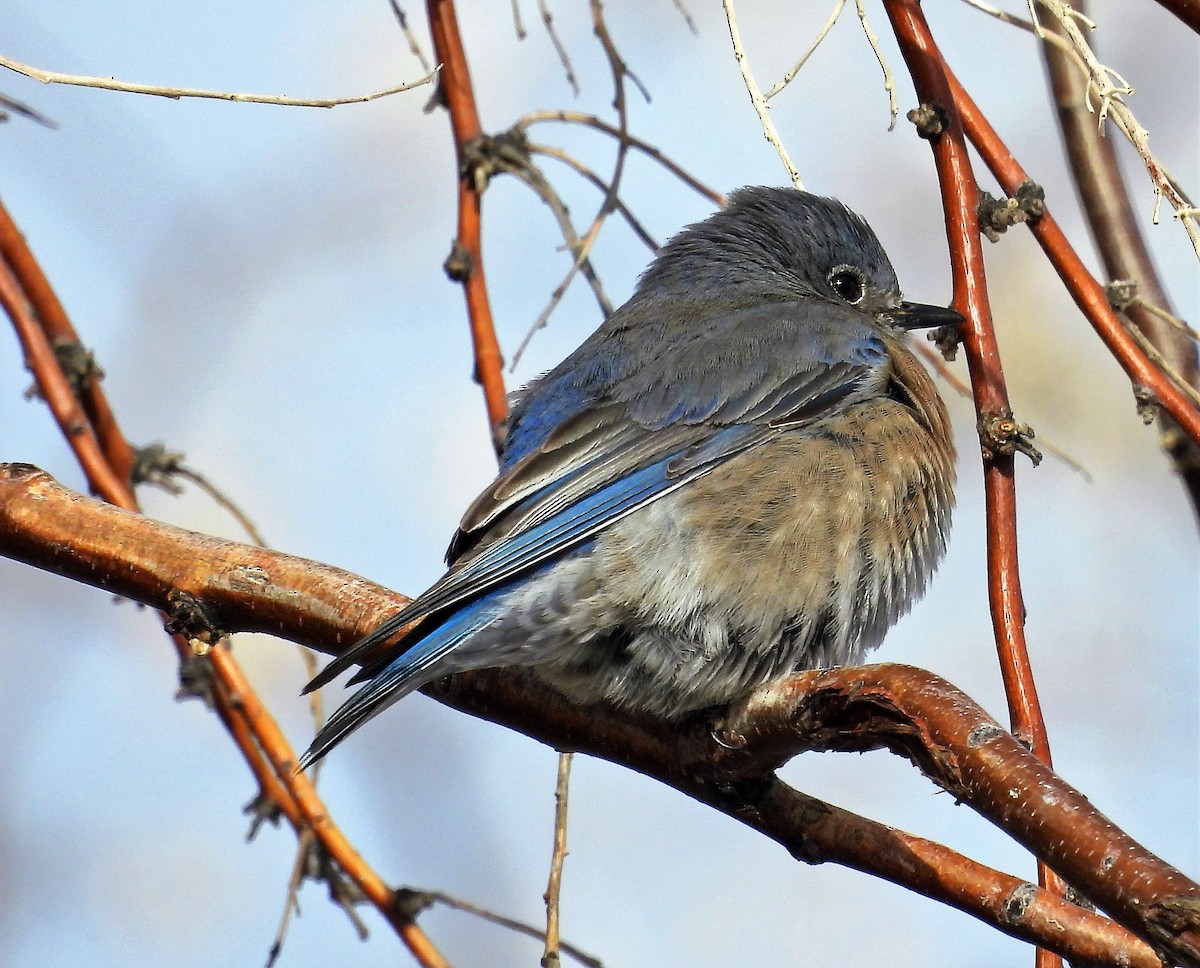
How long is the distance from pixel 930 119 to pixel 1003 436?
2.13 ft

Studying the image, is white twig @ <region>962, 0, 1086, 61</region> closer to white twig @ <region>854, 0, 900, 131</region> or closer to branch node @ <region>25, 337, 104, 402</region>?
white twig @ <region>854, 0, 900, 131</region>

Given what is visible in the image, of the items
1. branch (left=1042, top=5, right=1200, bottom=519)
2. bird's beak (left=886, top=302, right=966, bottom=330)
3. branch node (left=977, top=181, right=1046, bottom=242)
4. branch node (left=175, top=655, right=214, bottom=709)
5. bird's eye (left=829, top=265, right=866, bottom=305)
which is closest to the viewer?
branch node (left=977, top=181, right=1046, bottom=242)

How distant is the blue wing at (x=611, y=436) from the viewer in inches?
114

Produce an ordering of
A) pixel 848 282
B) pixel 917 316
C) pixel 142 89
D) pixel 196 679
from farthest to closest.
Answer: pixel 848 282 < pixel 917 316 < pixel 196 679 < pixel 142 89

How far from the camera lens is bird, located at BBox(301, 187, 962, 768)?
3066 mm

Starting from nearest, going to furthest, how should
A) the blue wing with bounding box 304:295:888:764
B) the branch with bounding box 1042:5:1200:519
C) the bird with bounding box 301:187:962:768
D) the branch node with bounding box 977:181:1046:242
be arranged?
the branch node with bounding box 977:181:1046:242
the blue wing with bounding box 304:295:888:764
the bird with bounding box 301:187:962:768
the branch with bounding box 1042:5:1200:519

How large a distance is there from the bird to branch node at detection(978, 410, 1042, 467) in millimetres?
572

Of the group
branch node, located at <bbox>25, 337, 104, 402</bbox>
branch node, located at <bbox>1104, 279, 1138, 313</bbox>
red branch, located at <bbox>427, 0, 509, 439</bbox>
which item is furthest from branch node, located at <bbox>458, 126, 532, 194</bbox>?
branch node, located at <bbox>1104, 279, 1138, 313</bbox>

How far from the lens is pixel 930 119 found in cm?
280

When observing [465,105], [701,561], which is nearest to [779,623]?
[701,561]

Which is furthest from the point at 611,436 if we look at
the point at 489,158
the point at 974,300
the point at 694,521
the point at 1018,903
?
the point at 1018,903

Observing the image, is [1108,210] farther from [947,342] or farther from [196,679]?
[196,679]

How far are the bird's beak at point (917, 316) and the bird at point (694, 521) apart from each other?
1 cm

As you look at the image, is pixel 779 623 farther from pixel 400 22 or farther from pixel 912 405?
pixel 400 22
